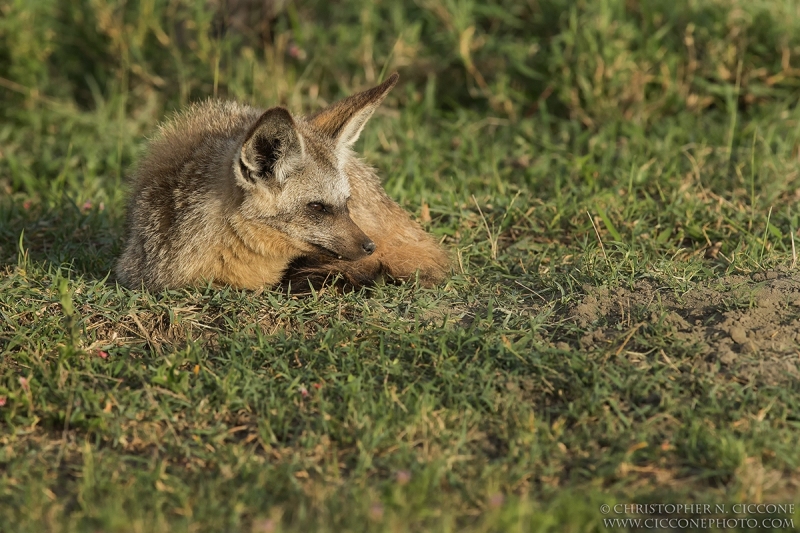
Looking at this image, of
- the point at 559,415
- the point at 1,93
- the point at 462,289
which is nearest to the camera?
the point at 559,415

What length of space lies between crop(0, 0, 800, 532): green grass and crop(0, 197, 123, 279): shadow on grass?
0.03 meters

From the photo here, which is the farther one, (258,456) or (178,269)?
(178,269)

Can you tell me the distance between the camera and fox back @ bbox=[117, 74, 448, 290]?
508 centimetres

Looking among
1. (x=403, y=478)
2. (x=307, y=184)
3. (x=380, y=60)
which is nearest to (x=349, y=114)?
(x=307, y=184)

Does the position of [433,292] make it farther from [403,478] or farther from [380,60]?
[380,60]

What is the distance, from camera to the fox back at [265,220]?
16.7 feet

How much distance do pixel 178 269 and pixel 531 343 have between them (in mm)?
1973

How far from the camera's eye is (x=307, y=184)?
5.15 m

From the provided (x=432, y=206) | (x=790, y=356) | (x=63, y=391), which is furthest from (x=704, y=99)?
(x=63, y=391)

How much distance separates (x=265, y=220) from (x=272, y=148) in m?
0.41

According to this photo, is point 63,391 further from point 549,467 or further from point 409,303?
point 549,467

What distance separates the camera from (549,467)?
373cm

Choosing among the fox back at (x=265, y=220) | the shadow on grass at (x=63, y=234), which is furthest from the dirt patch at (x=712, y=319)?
the shadow on grass at (x=63, y=234)

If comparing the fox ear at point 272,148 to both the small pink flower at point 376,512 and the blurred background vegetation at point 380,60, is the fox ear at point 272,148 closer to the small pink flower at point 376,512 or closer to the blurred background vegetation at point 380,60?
the small pink flower at point 376,512
